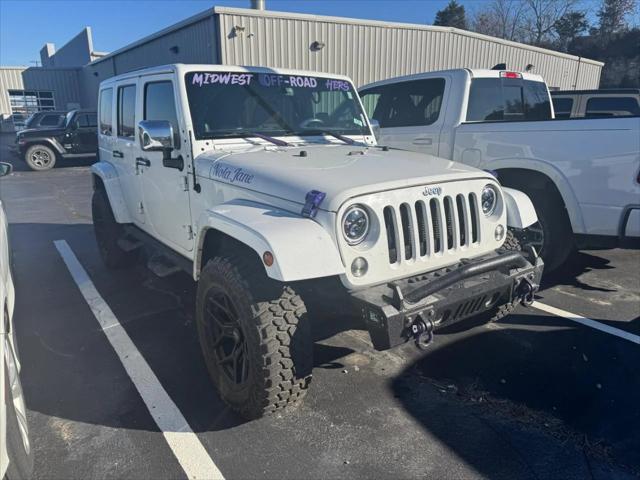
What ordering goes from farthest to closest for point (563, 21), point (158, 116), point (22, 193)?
point (563, 21) < point (22, 193) < point (158, 116)

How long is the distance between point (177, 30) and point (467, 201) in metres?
13.5

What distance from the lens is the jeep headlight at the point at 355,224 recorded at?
250 centimetres

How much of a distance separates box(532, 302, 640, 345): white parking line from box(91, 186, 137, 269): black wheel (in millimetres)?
4512

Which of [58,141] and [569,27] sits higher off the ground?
[569,27]

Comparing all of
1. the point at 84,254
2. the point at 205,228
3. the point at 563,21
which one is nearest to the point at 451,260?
the point at 205,228

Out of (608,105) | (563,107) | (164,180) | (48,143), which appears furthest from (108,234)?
(48,143)

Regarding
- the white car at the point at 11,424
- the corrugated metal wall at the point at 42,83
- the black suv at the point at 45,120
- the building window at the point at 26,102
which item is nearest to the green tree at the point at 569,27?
the corrugated metal wall at the point at 42,83

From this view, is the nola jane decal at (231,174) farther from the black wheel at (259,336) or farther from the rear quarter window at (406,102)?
the rear quarter window at (406,102)

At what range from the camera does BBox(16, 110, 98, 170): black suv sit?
15031mm

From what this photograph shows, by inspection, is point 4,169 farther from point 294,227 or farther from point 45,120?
point 45,120

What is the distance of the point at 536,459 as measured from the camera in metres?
2.50

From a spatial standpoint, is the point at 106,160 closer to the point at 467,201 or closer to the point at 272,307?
the point at 272,307

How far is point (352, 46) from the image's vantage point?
46.6 feet

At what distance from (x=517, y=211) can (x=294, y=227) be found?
1709mm
